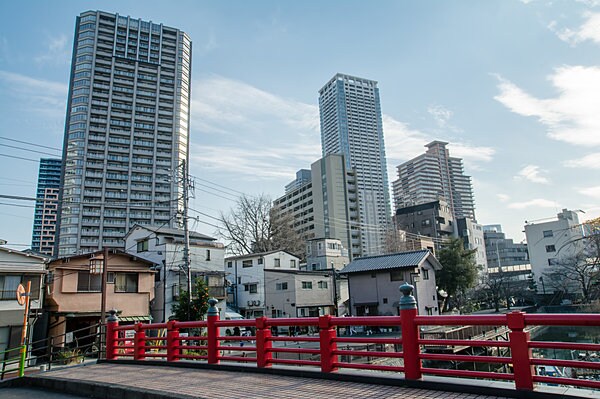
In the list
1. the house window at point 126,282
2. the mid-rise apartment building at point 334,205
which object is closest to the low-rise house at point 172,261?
the house window at point 126,282

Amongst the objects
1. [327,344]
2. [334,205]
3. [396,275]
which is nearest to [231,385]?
[327,344]

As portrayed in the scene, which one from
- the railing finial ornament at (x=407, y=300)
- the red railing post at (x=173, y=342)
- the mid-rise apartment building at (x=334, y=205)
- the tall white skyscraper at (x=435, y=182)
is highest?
the tall white skyscraper at (x=435, y=182)

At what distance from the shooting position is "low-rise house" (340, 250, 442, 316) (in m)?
35.5

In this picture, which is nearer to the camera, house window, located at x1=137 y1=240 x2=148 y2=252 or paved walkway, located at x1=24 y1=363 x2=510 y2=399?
paved walkway, located at x1=24 y1=363 x2=510 y2=399

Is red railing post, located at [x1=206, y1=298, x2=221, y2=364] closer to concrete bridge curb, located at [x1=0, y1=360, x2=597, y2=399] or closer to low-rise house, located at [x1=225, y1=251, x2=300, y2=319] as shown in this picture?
concrete bridge curb, located at [x1=0, y1=360, x2=597, y2=399]

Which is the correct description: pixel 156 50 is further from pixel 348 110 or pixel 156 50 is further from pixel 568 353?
pixel 568 353

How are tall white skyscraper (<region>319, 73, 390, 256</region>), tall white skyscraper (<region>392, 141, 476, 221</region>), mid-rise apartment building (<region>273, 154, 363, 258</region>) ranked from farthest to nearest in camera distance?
tall white skyscraper (<region>392, 141, 476, 221</region>) < tall white skyscraper (<region>319, 73, 390, 256</region>) < mid-rise apartment building (<region>273, 154, 363, 258</region>)

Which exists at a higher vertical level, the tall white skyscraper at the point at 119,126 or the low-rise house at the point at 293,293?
the tall white skyscraper at the point at 119,126

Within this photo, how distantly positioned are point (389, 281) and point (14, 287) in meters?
28.1

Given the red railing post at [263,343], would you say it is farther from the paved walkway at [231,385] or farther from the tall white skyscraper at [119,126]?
the tall white skyscraper at [119,126]

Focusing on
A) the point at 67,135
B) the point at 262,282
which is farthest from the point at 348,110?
the point at 262,282

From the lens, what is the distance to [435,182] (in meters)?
152

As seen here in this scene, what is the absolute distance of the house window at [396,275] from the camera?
35.8 m

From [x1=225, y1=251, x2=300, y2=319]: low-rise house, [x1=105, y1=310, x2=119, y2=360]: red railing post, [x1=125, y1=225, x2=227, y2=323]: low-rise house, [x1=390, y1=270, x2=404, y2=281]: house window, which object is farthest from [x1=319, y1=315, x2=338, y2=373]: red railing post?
[x1=225, y1=251, x2=300, y2=319]: low-rise house
